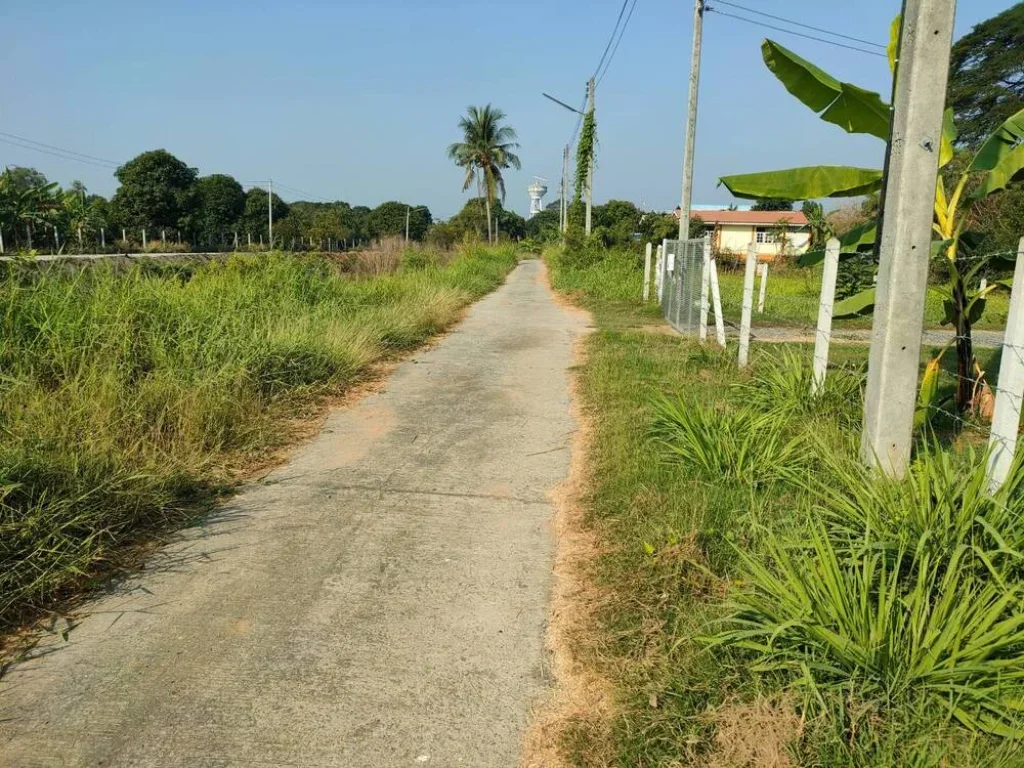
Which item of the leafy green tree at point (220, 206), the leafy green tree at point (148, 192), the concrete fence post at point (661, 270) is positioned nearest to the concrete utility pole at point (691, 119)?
the concrete fence post at point (661, 270)

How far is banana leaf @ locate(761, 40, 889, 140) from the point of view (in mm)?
5809

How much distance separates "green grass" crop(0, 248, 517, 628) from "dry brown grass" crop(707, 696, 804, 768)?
2.97 m

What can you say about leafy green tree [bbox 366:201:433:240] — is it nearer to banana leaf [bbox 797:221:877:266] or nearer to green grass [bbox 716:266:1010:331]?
green grass [bbox 716:266:1010:331]

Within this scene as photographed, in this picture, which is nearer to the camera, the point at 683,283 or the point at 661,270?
the point at 683,283

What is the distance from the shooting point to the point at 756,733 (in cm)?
239

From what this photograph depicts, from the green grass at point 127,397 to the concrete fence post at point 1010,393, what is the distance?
14.0 ft

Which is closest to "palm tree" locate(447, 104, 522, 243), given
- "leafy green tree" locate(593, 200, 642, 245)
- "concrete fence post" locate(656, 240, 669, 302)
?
Answer: "leafy green tree" locate(593, 200, 642, 245)

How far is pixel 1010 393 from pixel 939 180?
3.28m

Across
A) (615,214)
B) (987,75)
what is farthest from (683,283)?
(615,214)

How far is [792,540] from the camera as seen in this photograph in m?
3.24

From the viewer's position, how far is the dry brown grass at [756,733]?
2.32 meters

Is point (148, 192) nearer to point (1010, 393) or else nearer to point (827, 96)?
point (827, 96)

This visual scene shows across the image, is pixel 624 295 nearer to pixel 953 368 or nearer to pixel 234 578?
pixel 953 368

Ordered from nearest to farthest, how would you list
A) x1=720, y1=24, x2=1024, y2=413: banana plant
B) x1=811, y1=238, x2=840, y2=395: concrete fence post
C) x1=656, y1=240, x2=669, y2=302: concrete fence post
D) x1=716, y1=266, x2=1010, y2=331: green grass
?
x1=720, y1=24, x2=1024, y2=413: banana plant < x1=811, y1=238, x2=840, y2=395: concrete fence post < x1=716, y1=266, x2=1010, y2=331: green grass < x1=656, y1=240, x2=669, y2=302: concrete fence post
